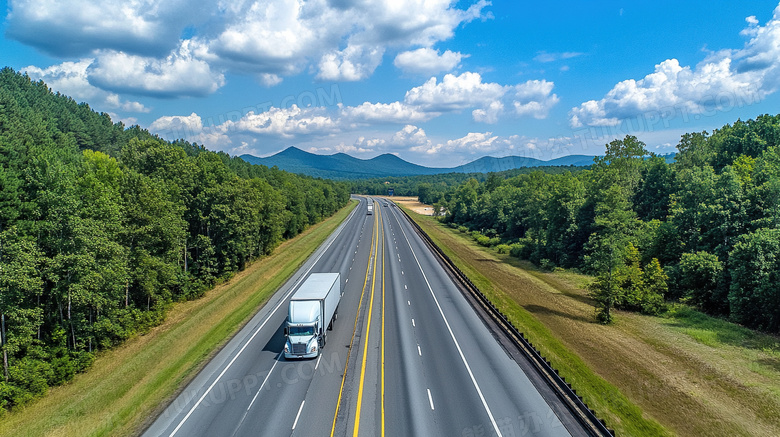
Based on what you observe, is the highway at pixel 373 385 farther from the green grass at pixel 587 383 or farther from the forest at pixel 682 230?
the forest at pixel 682 230

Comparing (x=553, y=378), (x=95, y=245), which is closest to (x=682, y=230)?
(x=553, y=378)

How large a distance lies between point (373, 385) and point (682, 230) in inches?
1571

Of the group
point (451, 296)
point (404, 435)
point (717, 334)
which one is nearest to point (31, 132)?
point (451, 296)

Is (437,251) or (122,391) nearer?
(122,391)

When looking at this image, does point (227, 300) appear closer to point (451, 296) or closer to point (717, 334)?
point (451, 296)

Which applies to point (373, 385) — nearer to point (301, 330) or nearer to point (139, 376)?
point (301, 330)

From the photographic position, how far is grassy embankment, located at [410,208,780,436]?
19.1 metres

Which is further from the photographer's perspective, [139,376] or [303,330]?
[303,330]

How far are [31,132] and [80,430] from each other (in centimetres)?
5958

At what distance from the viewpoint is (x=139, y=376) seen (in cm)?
2497

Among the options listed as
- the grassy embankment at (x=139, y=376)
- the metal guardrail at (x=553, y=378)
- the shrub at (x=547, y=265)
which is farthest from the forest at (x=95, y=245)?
the shrub at (x=547, y=265)

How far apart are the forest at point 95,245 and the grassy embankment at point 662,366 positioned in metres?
32.2

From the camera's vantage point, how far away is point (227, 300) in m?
42.2

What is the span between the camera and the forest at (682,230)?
32.0 metres
